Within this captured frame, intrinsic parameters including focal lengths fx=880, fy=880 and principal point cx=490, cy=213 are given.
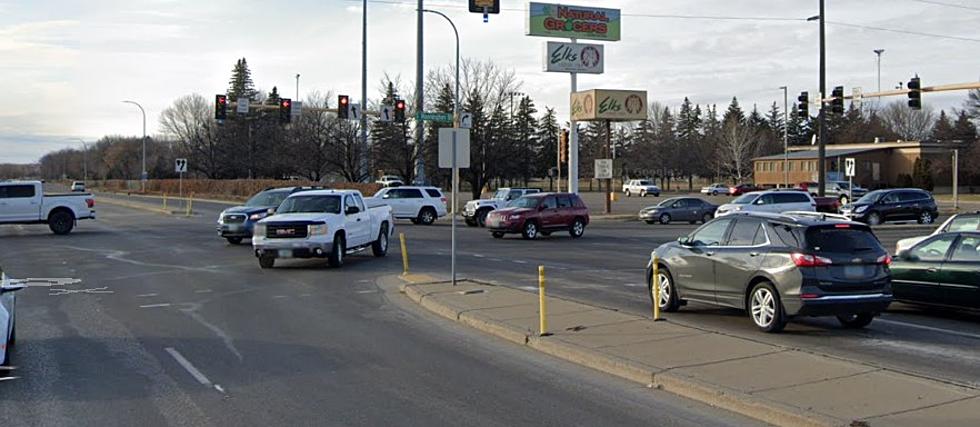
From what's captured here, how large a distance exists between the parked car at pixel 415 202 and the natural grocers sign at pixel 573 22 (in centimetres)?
1210

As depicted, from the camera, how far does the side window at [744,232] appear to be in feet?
38.9

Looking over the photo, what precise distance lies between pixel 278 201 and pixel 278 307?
1543 centimetres

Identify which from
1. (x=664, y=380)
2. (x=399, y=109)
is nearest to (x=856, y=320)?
(x=664, y=380)

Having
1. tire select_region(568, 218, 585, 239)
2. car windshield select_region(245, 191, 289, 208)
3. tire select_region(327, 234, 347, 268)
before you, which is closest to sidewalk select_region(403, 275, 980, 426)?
tire select_region(327, 234, 347, 268)

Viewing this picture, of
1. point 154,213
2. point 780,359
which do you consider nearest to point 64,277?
point 780,359

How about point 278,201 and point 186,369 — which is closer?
point 186,369

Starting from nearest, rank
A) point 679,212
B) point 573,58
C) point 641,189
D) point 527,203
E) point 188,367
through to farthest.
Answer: point 188,367
point 527,203
point 679,212
point 573,58
point 641,189

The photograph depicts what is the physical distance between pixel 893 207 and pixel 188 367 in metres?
37.4

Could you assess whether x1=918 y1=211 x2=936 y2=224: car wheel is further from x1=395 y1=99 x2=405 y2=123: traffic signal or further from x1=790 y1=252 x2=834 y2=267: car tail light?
x1=790 y1=252 x2=834 y2=267: car tail light

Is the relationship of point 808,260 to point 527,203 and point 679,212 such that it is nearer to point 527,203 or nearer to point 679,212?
point 527,203

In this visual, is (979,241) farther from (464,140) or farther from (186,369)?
(186,369)

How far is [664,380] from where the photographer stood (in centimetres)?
855

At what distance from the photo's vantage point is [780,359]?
9.27 meters

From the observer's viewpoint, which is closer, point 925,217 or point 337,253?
point 337,253
